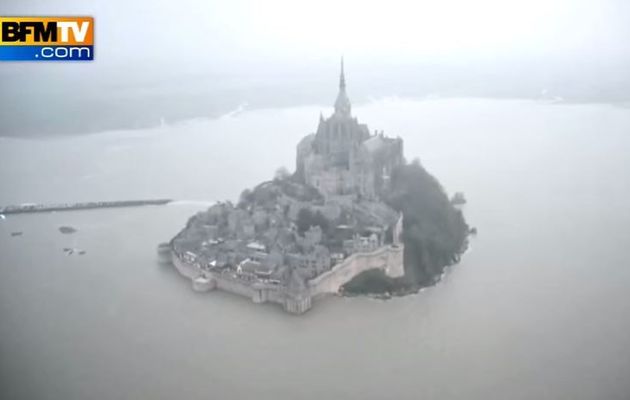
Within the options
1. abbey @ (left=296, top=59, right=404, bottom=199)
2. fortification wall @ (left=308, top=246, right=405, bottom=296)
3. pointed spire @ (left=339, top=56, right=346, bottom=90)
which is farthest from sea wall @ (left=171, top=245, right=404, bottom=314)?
pointed spire @ (left=339, top=56, right=346, bottom=90)

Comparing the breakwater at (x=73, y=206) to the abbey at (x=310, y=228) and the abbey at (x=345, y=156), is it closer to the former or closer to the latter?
the abbey at (x=310, y=228)

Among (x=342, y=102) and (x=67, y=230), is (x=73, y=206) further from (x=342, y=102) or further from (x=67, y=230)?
(x=342, y=102)

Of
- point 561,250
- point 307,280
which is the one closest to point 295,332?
point 307,280

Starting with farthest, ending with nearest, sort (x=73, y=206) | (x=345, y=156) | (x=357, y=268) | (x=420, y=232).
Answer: (x=345, y=156), (x=73, y=206), (x=420, y=232), (x=357, y=268)

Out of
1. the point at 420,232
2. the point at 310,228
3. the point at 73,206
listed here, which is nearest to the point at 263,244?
the point at 310,228

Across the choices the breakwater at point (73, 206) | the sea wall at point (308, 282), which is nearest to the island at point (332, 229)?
the sea wall at point (308, 282)

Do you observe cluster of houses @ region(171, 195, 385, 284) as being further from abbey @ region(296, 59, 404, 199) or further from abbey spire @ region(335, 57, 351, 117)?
abbey spire @ region(335, 57, 351, 117)
